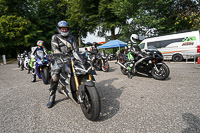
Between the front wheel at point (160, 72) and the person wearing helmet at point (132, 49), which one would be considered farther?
the person wearing helmet at point (132, 49)

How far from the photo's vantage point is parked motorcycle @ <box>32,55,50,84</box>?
5.55 metres

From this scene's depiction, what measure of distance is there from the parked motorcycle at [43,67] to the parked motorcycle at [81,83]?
2.70 m

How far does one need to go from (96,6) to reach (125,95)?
2306cm

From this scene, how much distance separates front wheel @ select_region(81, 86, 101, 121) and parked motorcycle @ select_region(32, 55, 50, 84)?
11.9 feet

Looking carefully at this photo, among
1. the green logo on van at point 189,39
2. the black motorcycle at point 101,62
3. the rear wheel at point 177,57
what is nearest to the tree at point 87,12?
the rear wheel at point 177,57

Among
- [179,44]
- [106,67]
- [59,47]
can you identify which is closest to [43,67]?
[59,47]

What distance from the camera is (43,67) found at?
232 inches

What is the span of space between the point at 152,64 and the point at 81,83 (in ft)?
12.2

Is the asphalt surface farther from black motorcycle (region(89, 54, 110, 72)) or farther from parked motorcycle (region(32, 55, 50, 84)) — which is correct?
black motorcycle (region(89, 54, 110, 72))

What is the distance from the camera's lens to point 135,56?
5.97m

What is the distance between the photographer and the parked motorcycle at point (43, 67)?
555cm

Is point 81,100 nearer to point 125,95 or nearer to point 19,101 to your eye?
point 125,95

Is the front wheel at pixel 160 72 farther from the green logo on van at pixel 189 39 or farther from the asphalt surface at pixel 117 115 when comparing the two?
the green logo on van at pixel 189 39

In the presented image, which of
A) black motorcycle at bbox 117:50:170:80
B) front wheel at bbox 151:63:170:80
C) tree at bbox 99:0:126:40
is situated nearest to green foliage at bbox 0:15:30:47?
tree at bbox 99:0:126:40
